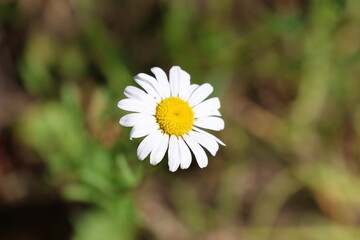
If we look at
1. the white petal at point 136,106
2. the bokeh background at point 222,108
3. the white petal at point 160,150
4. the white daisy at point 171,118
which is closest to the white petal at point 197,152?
the white daisy at point 171,118

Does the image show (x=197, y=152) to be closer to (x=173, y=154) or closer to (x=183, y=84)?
(x=173, y=154)

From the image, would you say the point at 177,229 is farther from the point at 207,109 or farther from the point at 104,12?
the point at 104,12

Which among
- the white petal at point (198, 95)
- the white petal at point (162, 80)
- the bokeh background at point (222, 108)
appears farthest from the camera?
the bokeh background at point (222, 108)

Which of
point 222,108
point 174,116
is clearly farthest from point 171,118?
point 222,108

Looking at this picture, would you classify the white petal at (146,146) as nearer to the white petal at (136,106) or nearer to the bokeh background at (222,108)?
the white petal at (136,106)

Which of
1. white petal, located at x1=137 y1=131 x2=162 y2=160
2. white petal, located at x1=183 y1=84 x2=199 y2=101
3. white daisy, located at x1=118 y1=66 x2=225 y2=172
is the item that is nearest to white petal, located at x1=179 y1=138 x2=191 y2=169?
white daisy, located at x1=118 y1=66 x2=225 y2=172

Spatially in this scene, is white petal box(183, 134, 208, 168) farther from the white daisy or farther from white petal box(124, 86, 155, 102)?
white petal box(124, 86, 155, 102)
